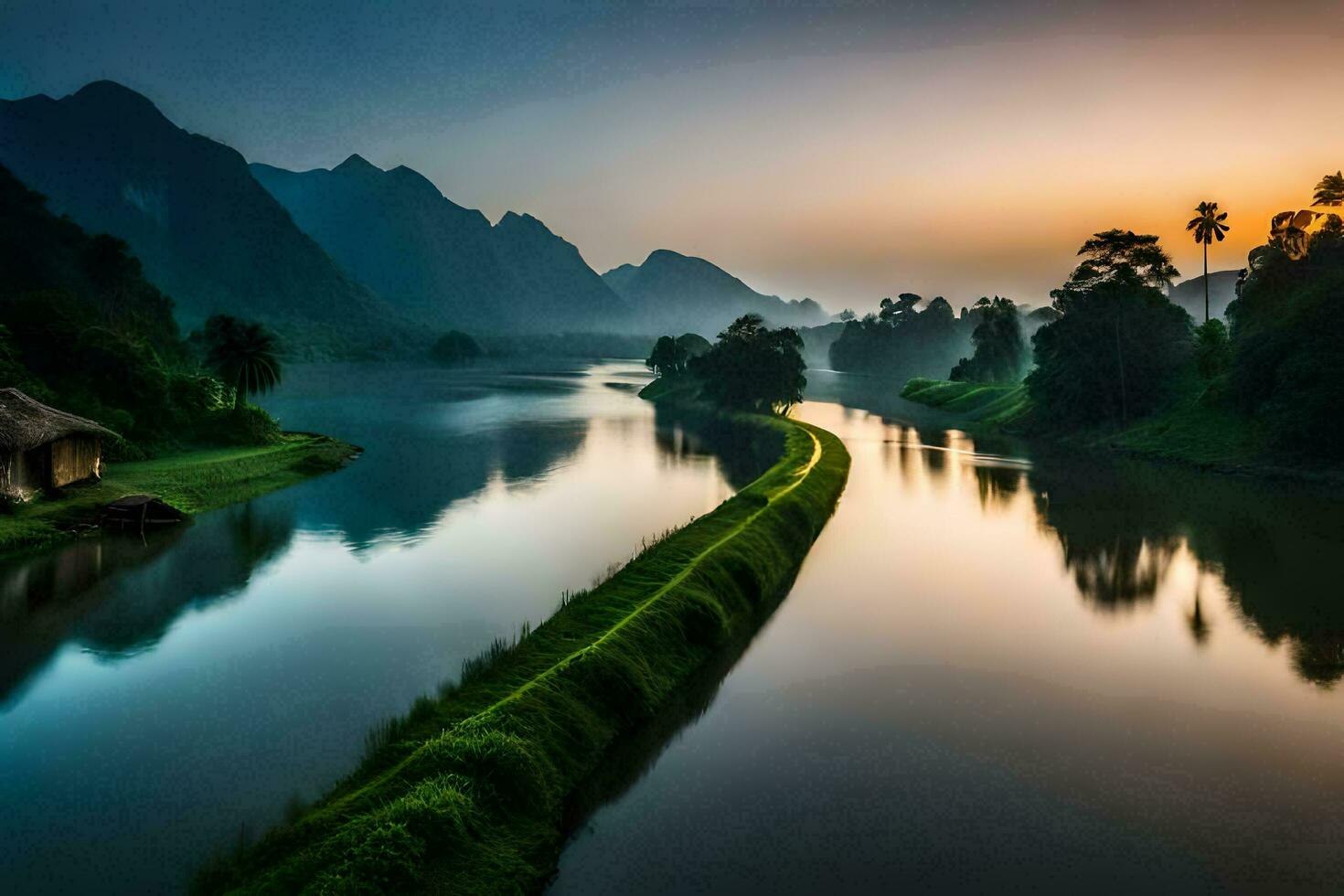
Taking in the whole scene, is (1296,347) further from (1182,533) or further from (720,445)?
(720,445)

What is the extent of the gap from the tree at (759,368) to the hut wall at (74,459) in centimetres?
7243

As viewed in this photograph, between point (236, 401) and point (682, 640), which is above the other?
point (236, 401)

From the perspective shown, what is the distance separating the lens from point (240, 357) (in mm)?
63406

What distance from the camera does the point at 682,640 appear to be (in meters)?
23.0

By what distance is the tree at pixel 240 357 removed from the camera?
6300cm

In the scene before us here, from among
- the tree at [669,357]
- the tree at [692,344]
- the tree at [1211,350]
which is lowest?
the tree at [1211,350]

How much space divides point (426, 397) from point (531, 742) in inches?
4797

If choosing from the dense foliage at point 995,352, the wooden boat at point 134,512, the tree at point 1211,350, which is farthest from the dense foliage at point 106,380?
the dense foliage at point 995,352

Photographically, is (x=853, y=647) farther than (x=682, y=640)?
Yes

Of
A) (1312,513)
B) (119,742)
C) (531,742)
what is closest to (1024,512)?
(1312,513)

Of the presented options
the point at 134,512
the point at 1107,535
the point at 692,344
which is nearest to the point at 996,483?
the point at 1107,535

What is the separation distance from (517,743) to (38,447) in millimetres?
32330

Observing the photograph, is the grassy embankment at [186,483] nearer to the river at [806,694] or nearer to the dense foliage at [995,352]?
the river at [806,694]

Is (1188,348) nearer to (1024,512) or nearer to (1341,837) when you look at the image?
(1024,512)
